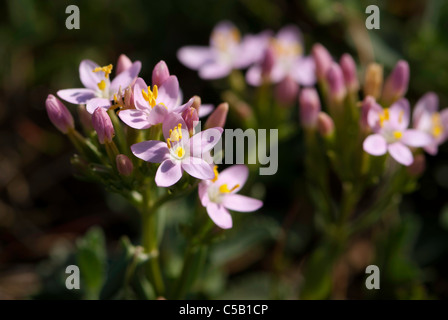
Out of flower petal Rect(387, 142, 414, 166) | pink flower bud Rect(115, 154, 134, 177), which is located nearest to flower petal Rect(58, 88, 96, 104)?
pink flower bud Rect(115, 154, 134, 177)

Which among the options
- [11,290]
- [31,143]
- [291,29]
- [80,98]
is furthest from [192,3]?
[11,290]

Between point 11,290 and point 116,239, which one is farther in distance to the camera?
point 116,239

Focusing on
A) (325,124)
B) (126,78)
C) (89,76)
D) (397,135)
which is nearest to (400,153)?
(397,135)

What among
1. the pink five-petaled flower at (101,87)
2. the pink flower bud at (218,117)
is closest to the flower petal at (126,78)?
the pink five-petaled flower at (101,87)

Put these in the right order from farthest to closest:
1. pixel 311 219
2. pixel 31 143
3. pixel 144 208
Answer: pixel 31 143
pixel 311 219
pixel 144 208

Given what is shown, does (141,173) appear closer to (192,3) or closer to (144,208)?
(144,208)

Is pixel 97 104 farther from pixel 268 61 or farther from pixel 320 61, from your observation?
pixel 320 61

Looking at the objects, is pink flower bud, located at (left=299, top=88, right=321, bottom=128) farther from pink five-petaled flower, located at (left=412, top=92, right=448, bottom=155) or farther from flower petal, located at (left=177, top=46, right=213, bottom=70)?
flower petal, located at (left=177, top=46, right=213, bottom=70)
